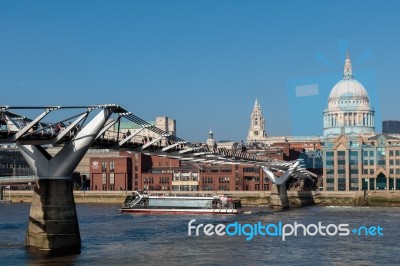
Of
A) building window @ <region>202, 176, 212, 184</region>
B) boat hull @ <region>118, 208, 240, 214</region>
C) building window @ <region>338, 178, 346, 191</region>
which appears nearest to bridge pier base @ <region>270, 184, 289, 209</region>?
boat hull @ <region>118, 208, 240, 214</region>

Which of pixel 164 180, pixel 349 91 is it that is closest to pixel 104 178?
pixel 164 180

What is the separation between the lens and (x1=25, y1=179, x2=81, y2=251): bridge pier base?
42.8 meters

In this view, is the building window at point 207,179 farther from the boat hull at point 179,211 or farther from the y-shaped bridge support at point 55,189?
the y-shaped bridge support at point 55,189

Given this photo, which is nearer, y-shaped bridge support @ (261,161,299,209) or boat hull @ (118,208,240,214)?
boat hull @ (118,208,240,214)

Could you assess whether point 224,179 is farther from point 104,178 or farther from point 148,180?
point 104,178

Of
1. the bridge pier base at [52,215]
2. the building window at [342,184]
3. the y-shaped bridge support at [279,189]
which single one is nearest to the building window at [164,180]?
the building window at [342,184]

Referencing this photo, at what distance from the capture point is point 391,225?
214 ft

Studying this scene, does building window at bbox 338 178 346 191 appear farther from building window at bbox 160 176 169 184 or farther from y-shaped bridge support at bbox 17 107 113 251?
y-shaped bridge support at bbox 17 107 113 251

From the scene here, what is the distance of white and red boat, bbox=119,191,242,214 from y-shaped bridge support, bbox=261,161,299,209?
46.9 feet

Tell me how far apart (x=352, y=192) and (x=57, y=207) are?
83.6m

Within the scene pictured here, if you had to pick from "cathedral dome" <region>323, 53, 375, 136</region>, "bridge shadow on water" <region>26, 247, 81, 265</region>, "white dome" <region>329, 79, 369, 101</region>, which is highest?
"white dome" <region>329, 79, 369, 101</region>

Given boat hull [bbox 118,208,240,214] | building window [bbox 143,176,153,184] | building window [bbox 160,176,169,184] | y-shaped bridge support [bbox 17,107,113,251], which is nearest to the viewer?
y-shaped bridge support [bbox 17,107,113,251]

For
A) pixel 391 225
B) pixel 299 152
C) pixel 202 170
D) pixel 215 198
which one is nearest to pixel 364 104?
pixel 299 152

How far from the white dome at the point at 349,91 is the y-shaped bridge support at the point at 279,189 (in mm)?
90165
